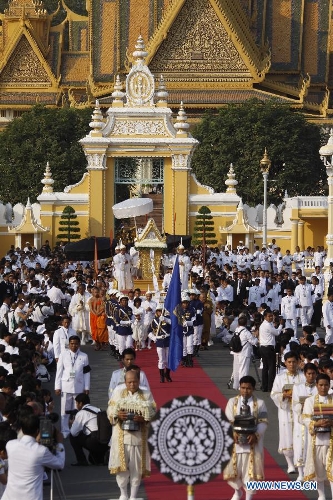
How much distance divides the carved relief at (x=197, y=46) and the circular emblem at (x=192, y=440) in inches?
2008

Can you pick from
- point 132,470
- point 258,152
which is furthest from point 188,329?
point 258,152

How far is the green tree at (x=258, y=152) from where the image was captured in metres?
53.2

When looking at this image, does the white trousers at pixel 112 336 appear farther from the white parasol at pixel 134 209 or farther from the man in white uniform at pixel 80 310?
the white parasol at pixel 134 209

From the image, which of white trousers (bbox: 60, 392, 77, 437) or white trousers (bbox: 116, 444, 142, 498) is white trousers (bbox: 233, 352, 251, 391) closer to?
white trousers (bbox: 60, 392, 77, 437)

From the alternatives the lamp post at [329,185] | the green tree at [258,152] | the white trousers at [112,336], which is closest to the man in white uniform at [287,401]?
the white trousers at [112,336]

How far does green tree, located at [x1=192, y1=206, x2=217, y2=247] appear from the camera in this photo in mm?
46531

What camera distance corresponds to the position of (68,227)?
46.7 m

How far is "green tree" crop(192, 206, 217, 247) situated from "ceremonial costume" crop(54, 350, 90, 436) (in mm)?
28327

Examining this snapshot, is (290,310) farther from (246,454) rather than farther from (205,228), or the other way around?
(205,228)

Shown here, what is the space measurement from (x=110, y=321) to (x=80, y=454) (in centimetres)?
885

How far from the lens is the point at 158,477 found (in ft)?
52.7

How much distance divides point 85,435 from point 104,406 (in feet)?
10.9

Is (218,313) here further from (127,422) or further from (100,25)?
(100,25)

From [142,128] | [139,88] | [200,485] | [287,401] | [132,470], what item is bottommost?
[200,485]
